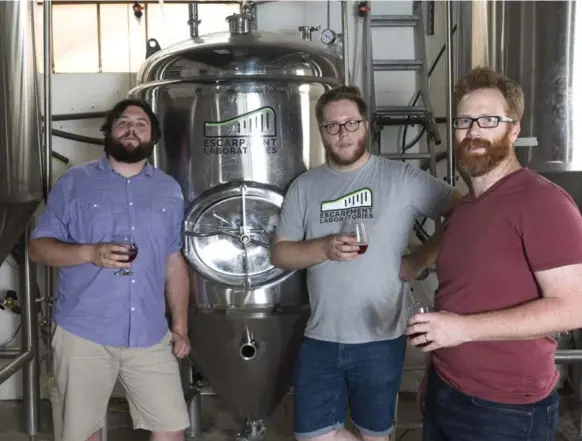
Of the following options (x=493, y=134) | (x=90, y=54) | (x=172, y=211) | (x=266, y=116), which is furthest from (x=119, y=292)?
(x=90, y=54)

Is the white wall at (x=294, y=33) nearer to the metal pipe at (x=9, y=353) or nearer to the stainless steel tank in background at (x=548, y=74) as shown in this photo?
the metal pipe at (x=9, y=353)

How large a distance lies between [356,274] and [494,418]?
65 cm

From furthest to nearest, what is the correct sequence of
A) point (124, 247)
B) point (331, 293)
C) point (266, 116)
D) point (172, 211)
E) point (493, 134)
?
1. point (266, 116)
2. point (172, 211)
3. point (331, 293)
4. point (124, 247)
5. point (493, 134)

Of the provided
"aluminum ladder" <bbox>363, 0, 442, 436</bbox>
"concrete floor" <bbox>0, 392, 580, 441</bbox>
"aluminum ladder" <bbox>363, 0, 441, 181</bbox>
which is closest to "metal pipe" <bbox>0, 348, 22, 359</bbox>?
"concrete floor" <bbox>0, 392, 580, 441</bbox>

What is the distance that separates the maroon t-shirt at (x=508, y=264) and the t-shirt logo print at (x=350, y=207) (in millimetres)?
510

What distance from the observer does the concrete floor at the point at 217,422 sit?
3.00 meters

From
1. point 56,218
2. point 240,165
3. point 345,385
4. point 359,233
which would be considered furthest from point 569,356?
point 56,218

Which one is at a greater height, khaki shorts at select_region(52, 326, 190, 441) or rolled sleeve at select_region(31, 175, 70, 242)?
rolled sleeve at select_region(31, 175, 70, 242)

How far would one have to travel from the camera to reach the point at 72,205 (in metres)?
2.02

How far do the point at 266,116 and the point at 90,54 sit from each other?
1868mm

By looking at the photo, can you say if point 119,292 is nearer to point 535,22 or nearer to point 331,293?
point 331,293

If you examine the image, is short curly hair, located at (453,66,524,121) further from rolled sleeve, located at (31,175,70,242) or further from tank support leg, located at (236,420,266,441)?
tank support leg, located at (236,420,266,441)

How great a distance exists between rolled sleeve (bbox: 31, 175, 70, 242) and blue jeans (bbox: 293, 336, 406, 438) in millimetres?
844

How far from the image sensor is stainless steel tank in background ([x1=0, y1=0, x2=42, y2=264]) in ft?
7.44
